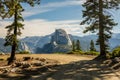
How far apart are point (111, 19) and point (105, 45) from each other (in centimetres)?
365

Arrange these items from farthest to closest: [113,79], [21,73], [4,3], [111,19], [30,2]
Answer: [111,19]
[30,2]
[4,3]
[21,73]
[113,79]

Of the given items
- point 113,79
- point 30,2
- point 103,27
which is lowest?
point 113,79

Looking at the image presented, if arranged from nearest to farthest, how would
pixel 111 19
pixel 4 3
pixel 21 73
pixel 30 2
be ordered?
1. pixel 21 73
2. pixel 4 3
3. pixel 30 2
4. pixel 111 19

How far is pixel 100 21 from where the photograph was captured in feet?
130

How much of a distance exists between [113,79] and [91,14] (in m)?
22.1

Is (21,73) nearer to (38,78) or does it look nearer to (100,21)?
(38,78)

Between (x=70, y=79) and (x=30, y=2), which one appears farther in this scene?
(x=30, y=2)

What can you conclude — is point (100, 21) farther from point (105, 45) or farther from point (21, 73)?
point (21, 73)

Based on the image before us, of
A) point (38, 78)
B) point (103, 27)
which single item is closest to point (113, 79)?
point (38, 78)

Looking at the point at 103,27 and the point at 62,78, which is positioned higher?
the point at 103,27

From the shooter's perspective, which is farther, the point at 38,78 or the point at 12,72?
the point at 12,72

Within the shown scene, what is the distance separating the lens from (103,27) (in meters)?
39.7

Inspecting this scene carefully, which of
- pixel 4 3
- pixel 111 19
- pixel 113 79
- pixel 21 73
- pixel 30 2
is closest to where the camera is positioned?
pixel 113 79

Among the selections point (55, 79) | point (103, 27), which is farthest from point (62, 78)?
point (103, 27)
